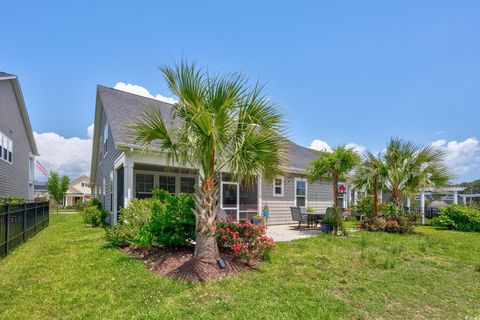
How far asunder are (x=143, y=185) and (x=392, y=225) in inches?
437

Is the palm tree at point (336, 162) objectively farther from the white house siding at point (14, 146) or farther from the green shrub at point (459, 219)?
the white house siding at point (14, 146)

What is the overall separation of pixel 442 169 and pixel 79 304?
1375 centimetres

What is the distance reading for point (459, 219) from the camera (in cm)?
1395

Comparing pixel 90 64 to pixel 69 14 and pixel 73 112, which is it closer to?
pixel 69 14

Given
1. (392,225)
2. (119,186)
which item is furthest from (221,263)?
(392,225)

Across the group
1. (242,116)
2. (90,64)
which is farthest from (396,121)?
(90,64)

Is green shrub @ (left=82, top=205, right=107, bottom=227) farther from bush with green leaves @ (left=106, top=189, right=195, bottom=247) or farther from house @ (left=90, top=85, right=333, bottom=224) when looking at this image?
bush with green leaves @ (left=106, top=189, right=195, bottom=247)

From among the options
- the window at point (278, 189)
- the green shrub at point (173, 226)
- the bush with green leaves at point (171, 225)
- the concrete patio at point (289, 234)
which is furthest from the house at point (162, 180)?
the green shrub at point (173, 226)

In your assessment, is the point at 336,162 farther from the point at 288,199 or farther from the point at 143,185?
the point at 143,185

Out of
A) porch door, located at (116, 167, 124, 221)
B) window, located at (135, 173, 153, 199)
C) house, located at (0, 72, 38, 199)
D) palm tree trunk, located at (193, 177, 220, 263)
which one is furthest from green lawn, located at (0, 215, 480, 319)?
house, located at (0, 72, 38, 199)

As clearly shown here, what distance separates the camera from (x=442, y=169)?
12094 mm

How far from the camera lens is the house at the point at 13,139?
50.2 feet

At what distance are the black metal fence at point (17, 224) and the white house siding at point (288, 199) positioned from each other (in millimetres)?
8941

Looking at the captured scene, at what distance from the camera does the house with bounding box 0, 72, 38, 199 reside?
1530 cm
